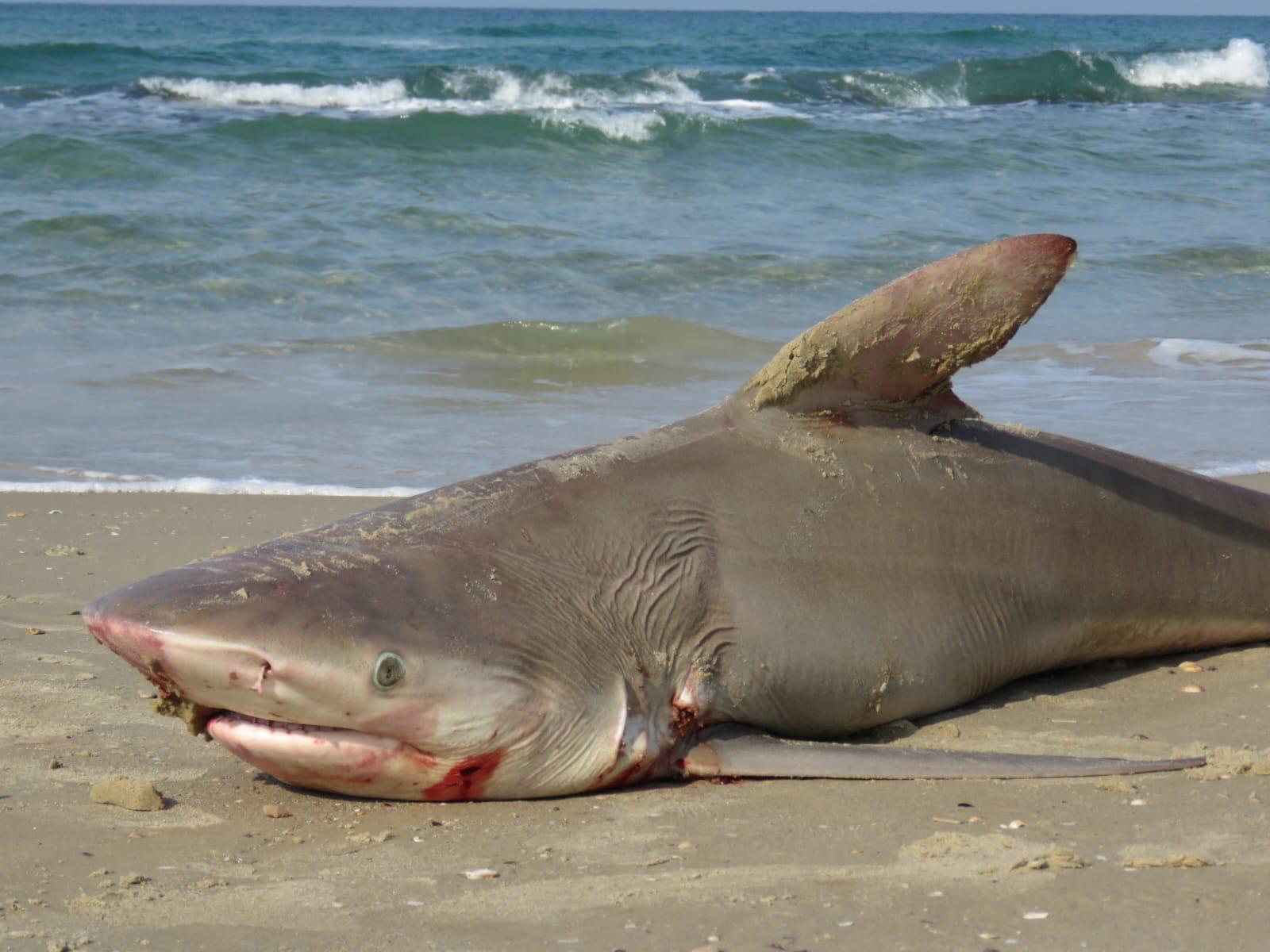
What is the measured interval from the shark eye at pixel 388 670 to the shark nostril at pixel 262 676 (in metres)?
0.25

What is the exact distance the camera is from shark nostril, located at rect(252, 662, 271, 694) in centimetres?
370

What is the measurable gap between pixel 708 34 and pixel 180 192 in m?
61.3

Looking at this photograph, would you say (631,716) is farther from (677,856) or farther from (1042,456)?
(1042,456)

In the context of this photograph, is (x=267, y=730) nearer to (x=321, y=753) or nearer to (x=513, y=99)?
(x=321, y=753)

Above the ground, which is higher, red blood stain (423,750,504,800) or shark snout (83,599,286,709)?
shark snout (83,599,286,709)

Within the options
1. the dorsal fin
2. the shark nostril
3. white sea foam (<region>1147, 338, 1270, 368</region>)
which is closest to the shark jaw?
the shark nostril

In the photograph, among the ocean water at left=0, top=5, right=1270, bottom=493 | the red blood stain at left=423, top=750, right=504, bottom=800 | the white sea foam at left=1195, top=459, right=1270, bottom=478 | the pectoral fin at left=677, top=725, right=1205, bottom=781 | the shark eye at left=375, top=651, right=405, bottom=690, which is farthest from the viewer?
the ocean water at left=0, top=5, right=1270, bottom=493

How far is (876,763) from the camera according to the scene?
4129 mm

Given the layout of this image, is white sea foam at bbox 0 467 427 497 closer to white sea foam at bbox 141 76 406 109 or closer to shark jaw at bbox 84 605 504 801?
shark jaw at bbox 84 605 504 801

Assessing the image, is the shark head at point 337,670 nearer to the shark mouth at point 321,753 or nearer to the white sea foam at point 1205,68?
the shark mouth at point 321,753

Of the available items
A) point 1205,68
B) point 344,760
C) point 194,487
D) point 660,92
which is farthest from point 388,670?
point 1205,68

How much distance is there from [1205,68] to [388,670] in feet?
155

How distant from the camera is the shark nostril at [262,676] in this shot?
370cm

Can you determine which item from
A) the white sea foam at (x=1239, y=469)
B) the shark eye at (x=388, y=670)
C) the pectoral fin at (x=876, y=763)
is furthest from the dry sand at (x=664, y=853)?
the white sea foam at (x=1239, y=469)
